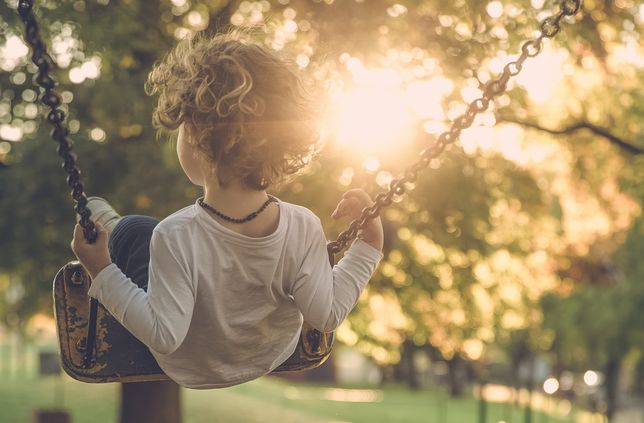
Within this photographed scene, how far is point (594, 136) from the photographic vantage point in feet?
42.9

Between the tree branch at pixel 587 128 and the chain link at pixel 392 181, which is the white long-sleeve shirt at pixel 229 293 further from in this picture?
the tree branch at pixel 587 128

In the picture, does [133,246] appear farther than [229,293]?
Yes

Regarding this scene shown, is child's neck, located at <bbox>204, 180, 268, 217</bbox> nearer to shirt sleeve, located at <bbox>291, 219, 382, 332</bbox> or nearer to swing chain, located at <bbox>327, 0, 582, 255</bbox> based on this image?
shirt sleeve, located at <bbox>291, 219, 382, 332</bbox>

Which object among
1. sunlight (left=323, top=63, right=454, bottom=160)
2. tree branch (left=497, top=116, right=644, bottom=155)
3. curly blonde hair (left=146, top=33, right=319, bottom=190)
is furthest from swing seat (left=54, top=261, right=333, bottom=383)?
tree branch (left=497, top=116, right=644, bottom=155)

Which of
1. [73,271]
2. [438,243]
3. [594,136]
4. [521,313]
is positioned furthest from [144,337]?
[521,313]

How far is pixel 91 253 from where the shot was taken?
269 cm

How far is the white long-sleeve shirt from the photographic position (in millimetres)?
2607

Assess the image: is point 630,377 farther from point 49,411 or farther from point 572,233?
point 49,411

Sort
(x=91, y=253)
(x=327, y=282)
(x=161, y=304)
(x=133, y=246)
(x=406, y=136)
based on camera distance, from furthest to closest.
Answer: (x=406, y=136) < (x=133, y=246) < (x=327, y=282) < (x=91, y=253) < (x=161, y=304)

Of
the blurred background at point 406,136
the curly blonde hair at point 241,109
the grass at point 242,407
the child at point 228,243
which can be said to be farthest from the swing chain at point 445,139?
the grass at point 242,407

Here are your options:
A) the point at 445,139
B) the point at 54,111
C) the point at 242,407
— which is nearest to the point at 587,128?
the point at 445,139

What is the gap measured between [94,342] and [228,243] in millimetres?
707

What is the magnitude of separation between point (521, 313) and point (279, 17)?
6.99 m

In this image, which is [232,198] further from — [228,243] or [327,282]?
[327,282]
